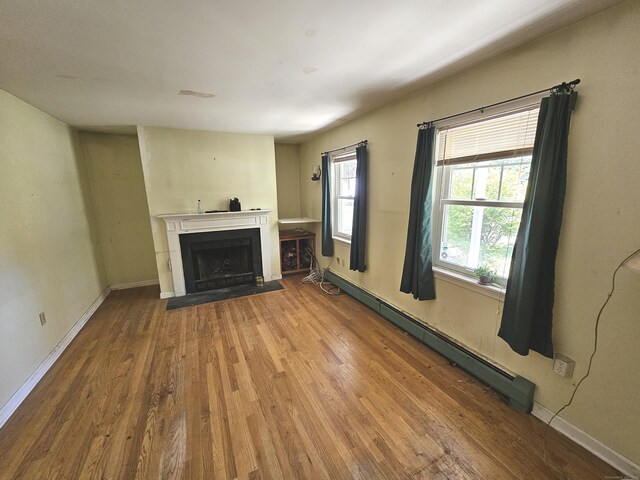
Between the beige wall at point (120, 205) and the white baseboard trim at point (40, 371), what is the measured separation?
0.95 metres

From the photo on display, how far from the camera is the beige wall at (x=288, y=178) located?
488 centimetres

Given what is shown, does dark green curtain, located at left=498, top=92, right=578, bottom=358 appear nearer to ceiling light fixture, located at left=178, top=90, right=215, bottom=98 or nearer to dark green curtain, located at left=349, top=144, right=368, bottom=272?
dark green curtain, located at left=349, top=144, right=368, bottom=272

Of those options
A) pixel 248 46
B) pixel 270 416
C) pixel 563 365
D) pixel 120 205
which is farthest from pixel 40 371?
pixel 563 365

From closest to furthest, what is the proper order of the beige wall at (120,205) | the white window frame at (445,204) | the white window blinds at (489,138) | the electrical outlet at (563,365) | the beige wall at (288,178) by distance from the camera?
the electrical outlet at (563,365), the white window blinds at (489,138), the white window frame at (445,204), the beige wall at (120,205), the beige wall at (288,178)

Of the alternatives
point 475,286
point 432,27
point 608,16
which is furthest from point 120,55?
point 475,286

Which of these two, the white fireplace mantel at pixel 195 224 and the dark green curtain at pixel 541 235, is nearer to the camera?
the dark green curtain at pixel 541 235

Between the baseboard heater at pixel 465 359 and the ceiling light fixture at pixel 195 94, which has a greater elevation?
the ceiling light fixture at pixel 195 94

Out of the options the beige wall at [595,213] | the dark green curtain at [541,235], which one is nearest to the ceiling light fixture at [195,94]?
Answer: the beige wall at [595,213]

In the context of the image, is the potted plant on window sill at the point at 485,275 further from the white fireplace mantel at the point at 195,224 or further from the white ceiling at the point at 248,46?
the white fireplace mantel at the point at 195,224

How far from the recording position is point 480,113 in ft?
6.02

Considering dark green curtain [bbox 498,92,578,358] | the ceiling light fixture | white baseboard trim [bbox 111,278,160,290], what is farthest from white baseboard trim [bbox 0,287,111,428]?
dark green curtain [bbox 498,92,578,358]

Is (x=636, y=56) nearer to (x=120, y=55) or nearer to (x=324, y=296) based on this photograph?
(x=120, y=55)

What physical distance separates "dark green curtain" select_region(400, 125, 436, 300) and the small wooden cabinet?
7.90 ft

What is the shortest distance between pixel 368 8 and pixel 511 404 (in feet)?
8.43
